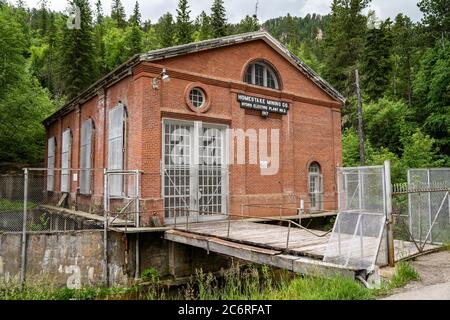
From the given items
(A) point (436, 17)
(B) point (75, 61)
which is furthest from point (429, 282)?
(B) point (75, 61)

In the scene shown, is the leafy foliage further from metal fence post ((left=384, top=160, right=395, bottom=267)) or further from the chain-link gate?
metal fence post ((left=384, top=160, right=395, bottom=267))

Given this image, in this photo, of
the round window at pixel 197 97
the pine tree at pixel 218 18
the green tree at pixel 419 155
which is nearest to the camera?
the round window at pixel 197 97

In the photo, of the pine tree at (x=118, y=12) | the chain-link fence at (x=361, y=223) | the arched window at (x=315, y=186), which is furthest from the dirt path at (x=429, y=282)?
the pine tree at (x=118, y=12)

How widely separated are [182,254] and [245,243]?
3449 mm

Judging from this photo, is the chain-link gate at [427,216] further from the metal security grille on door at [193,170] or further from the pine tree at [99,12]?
the pine tree at [99,12]

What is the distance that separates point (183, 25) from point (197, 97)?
3592cm

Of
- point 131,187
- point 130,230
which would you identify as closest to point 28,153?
point 131,187

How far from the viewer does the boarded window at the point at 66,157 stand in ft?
63.6

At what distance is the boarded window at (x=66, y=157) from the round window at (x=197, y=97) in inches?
366

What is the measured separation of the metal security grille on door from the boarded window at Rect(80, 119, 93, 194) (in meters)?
5.23

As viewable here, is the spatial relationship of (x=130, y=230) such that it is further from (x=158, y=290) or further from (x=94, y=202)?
(x=94, y=202)

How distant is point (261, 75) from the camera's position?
16453 mm

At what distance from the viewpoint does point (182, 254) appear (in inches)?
464

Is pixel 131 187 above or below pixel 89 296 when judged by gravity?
above
